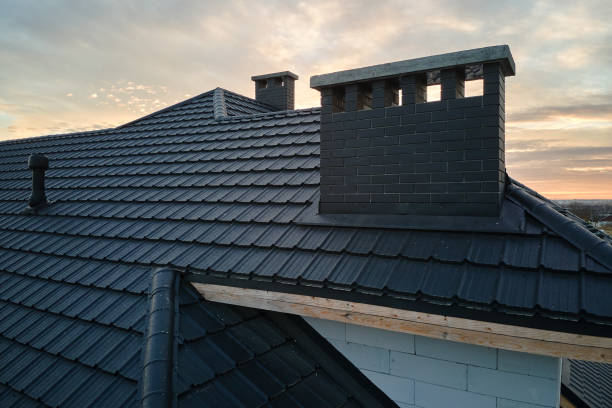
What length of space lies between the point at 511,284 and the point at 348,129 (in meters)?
2.23

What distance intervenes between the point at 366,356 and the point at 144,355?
6.28ft

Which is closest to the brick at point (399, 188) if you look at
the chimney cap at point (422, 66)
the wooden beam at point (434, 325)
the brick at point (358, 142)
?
the brick at point (358, 142)

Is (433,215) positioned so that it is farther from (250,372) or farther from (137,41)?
(137,41)

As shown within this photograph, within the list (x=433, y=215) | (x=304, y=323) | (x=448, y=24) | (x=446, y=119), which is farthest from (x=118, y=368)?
(x=448, y=24)

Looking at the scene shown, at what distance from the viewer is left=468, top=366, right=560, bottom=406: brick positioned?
273cm

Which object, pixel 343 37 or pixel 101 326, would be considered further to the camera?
pixel 343 37

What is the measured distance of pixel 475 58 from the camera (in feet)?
11.6

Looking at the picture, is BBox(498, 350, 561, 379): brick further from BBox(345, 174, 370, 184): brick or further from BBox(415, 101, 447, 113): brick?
BBox(415, 101, 447, 113): brick

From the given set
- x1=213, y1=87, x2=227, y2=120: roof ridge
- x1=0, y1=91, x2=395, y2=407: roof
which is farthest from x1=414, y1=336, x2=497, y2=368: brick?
x1=213, y1=87, x2=227, y2=120: roof ridge

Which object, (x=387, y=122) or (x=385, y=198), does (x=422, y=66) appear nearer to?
(x=387, y=122)

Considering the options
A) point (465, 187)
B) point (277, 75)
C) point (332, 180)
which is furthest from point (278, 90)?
point (465, 187)

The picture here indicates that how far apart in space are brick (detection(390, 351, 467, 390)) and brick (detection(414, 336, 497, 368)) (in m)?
0.05

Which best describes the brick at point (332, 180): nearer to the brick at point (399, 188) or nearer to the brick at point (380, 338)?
the brick at point (399, 188)

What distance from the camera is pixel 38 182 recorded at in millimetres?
7137
